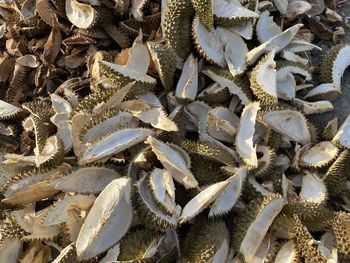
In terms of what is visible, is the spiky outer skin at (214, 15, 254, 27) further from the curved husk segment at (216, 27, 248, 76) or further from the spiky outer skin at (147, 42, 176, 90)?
the spiky outer skin at (147, 42, 176, 90)

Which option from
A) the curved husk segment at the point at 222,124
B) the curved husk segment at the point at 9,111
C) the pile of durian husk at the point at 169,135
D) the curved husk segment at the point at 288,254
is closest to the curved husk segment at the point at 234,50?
the pile of durian husk at the point at 169,135

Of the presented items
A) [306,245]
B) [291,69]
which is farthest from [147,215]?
[291,69]

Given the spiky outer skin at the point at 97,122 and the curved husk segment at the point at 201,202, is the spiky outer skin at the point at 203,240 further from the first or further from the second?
the spiky outer skin at the point at 97,122

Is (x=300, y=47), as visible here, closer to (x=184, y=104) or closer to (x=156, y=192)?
(x=184, y=104)

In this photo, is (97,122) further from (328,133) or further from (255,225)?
(328,133)

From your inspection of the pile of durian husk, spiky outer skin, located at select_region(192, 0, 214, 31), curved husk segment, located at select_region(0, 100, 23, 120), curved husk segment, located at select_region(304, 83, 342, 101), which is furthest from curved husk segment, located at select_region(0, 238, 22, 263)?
curved husk segment, located at select_region(304, 83, 342, 101)
